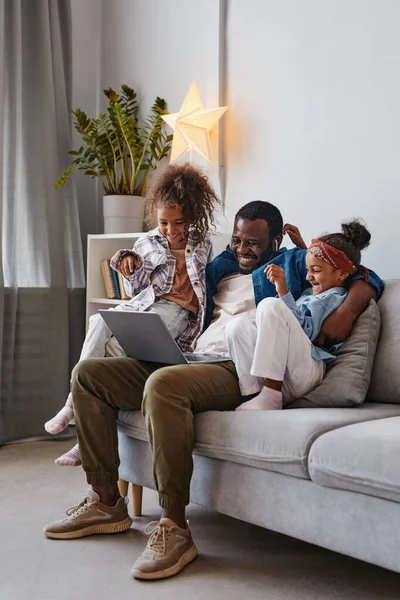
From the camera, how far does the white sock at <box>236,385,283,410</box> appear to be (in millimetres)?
2133

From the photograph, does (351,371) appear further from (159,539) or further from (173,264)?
(173,264)

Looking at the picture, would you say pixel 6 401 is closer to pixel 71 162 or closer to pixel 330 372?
pixel 71 162

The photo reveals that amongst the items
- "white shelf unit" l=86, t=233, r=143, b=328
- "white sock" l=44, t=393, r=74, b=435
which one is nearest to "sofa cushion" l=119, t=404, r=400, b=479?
"white sock" l=44, t=393, r=74, b=435

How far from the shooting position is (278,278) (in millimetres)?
2320

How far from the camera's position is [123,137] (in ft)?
12.3

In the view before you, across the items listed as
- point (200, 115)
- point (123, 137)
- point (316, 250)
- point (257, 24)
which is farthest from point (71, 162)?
point (316, 250)

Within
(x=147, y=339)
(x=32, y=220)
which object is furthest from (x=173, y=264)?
(x=32, y=220)

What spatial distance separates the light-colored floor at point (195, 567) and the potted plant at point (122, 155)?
1.59 metres

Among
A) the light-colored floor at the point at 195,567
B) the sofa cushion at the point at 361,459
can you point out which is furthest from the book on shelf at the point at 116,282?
the sofa cushion at the point at 361,459

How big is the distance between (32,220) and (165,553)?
2146 millimetres

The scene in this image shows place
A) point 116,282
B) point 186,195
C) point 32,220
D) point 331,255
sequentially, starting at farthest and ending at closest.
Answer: point 32,220 < point 116,282 < point 186,195 < point 331,255

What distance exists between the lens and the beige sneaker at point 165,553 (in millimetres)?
1982

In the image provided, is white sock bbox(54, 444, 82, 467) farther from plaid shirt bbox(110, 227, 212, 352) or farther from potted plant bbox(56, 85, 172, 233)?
potted plant bbox(56, 85, 172, 233)

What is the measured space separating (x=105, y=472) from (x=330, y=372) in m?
0.74
